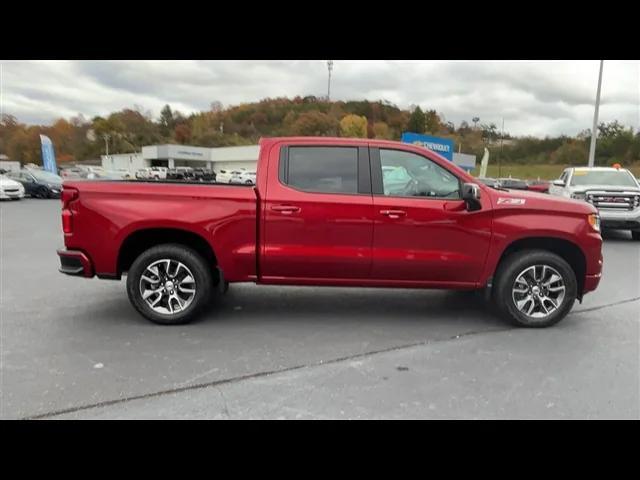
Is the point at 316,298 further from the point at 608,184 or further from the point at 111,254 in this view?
the point at 608,184

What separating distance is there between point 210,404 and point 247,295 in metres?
2.77

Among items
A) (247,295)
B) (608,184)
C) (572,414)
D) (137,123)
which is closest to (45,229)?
(247,295)

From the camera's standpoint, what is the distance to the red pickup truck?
14.6 ft

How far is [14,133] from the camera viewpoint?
9206cm

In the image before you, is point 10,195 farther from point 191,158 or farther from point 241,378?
point 191,158

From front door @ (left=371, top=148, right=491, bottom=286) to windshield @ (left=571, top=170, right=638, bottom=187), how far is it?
29.2 feet

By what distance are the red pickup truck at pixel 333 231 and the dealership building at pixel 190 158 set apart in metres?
58.5

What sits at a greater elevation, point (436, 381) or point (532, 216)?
point (532, 216)

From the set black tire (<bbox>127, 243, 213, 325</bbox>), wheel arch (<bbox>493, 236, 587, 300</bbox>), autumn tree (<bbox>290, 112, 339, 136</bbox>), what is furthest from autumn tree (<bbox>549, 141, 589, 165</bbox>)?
black tire (<bbox>127, 243, 213, 325</bbox>)

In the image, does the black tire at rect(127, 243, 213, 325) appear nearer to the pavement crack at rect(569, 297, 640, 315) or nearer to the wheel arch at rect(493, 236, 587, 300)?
the wheel arch at rect(493, 236, 587, 300)

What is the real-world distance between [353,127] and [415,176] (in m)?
78.9

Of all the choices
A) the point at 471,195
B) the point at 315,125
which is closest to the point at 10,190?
the point at 471,195

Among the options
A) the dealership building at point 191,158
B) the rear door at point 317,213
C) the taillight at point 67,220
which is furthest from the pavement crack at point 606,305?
the dealership building at point 191,158

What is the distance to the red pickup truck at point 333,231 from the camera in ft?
14.6
